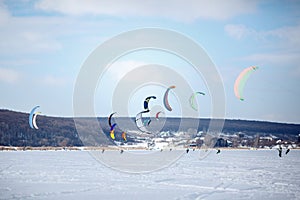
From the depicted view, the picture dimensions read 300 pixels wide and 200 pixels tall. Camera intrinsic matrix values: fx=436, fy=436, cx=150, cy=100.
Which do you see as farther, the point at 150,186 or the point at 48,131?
the point at 48,131

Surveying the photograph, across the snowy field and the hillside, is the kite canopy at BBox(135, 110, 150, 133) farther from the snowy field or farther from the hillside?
the hillside

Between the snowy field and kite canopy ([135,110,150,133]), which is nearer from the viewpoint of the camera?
the snowy field

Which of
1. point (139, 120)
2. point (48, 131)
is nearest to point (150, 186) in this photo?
point (139, 120)

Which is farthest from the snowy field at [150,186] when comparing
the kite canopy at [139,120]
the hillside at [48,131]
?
the hillside at [48,131]

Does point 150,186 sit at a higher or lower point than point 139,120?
lower

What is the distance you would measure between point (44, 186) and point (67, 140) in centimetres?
7812

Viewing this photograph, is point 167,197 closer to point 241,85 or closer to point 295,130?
point 241,85

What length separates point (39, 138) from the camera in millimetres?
89375

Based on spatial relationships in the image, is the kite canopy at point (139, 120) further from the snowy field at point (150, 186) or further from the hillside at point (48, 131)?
the hillside at point (48, 131)

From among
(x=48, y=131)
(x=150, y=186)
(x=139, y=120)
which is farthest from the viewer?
(x=48, y=131)

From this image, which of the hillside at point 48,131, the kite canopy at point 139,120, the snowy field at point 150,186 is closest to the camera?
the snowy field at point 150,186

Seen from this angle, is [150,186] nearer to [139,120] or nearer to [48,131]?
[139,120]

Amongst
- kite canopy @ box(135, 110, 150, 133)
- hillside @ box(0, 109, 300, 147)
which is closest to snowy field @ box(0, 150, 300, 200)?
kite canopy @ box(135, 110, 150, 133)

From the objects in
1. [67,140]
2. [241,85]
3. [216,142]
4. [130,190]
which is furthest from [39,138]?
[130,190]
